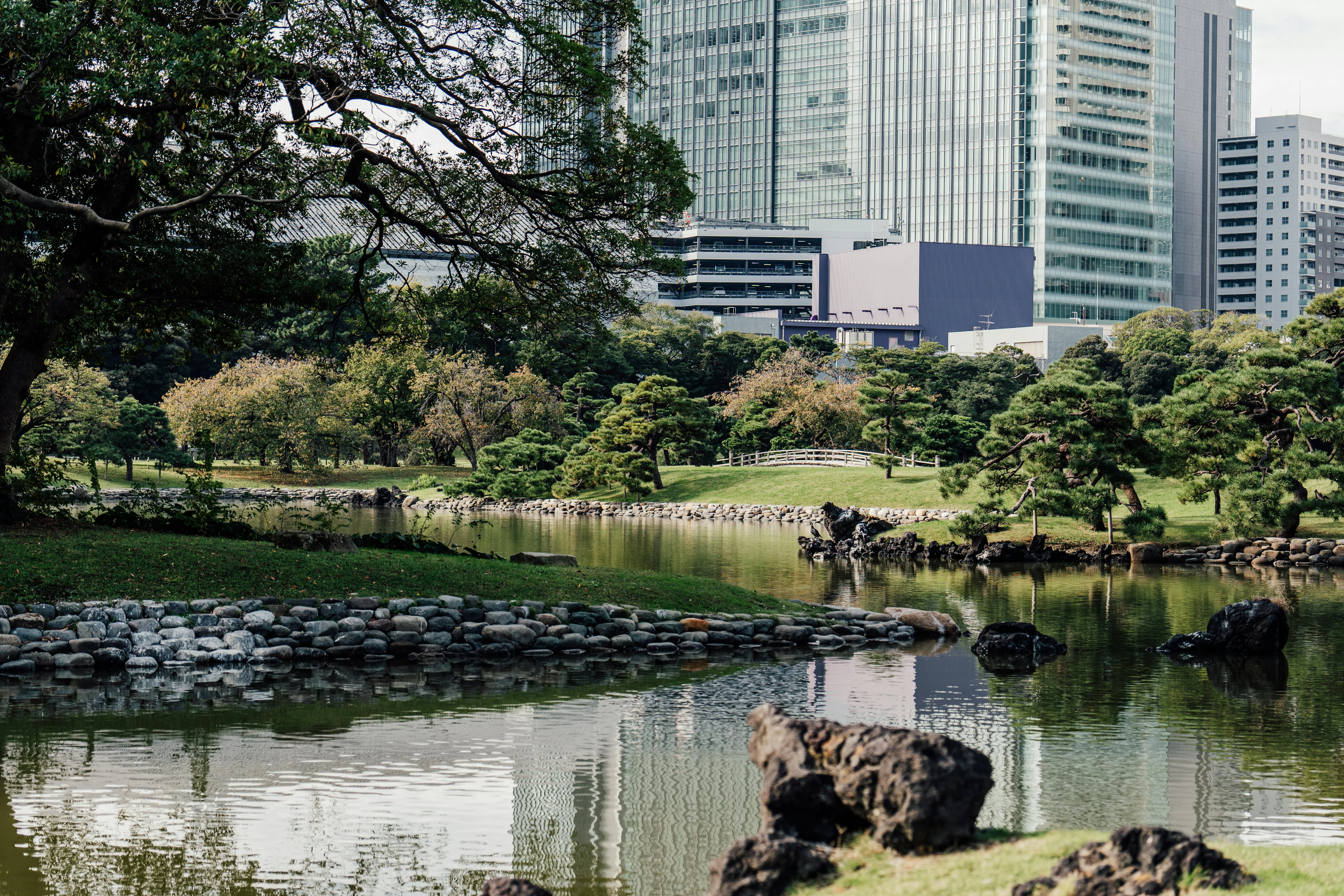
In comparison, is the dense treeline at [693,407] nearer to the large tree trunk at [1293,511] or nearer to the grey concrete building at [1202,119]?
the large tree trunk at [1293,511]

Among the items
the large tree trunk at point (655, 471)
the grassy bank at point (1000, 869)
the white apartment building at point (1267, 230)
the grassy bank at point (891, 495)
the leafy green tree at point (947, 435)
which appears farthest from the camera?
the white apartment building at point (1267, 230)

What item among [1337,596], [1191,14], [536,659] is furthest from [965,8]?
[536,659]

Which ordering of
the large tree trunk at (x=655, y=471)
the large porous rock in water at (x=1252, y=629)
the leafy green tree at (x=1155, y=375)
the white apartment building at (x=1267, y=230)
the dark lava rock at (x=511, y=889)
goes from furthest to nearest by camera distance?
the white apartment building at (x=1267, y=230) → the leafy green tree at (x=1155, y=375) → the large tree trunk at (x=655, y=471) → the large porous rock in water at (x=1252, y=629) → the dark lava rock at (x=511, y=889)

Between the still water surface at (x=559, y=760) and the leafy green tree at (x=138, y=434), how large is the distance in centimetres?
4294

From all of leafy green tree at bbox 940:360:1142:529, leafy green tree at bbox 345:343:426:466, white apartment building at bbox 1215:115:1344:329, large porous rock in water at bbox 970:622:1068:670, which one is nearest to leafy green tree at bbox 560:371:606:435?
leafy green tree at bbox 345:343:426:466

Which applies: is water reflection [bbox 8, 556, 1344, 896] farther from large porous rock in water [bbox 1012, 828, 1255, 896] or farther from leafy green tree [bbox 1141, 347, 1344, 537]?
leafy green tree [bbox 1141, 347, 1344, 537]

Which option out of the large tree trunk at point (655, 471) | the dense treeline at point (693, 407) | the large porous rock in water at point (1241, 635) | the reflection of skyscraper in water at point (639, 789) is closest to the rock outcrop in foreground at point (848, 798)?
the reflection of skyscraper in water at point (639, 789)

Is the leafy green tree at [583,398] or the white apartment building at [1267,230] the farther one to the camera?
the white apartment building at [1267,230]

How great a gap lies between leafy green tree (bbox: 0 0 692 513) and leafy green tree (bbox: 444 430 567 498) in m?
33.0

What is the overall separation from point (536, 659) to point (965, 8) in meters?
121

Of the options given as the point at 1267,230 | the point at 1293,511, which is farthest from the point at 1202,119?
the point at 1293,511

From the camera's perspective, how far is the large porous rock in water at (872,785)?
509cm

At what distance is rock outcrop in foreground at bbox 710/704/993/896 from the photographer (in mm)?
4984

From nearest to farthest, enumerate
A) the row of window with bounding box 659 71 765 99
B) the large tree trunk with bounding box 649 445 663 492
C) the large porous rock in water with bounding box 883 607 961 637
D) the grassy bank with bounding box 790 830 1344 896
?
the grassy bank with bounding box 790 830 1344 896
the large porous rock in water with bounding box 883 607 961 637
the large tree trunk with bounding box 649 445 663 492
the row of window with bounding box 659 71 765 99
